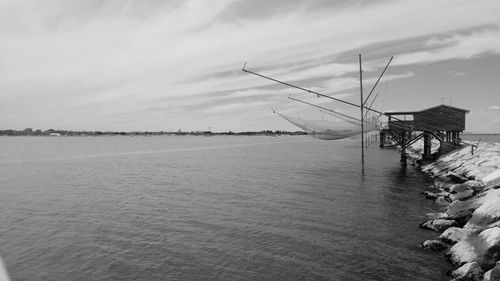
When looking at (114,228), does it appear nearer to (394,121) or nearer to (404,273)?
(404,273)

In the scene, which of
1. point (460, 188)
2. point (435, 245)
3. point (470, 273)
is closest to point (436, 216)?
point (435, 245)

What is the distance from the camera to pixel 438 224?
2095 cm

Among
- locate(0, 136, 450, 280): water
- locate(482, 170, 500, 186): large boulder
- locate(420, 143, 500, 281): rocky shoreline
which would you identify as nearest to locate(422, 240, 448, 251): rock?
locate(420, 143, 500, 281): rocky shoreline

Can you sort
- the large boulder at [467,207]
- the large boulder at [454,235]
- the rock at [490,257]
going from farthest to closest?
1. the large boulder at [467,207]
2. the large boulder at [454,235]
3. the rock at [490,257]

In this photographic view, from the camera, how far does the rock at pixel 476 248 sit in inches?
574

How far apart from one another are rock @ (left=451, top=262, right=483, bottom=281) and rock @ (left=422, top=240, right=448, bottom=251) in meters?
3.27

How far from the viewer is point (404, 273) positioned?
15.2 meters

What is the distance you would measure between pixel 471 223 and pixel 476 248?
3.94m

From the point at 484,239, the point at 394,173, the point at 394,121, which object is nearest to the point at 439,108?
the point at 394,121

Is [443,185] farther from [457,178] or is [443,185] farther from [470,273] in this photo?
[470,273]

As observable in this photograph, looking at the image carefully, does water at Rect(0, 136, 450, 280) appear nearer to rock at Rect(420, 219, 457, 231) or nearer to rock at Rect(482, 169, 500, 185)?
rock at Rect(420, 219, 457, 231)

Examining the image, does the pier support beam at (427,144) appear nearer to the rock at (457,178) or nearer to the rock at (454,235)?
the rock at (457,178)

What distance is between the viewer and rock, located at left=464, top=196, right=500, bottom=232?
17.9 metres

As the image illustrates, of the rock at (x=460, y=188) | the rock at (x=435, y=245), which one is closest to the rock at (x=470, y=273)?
the rock at (x=435, y=245)
